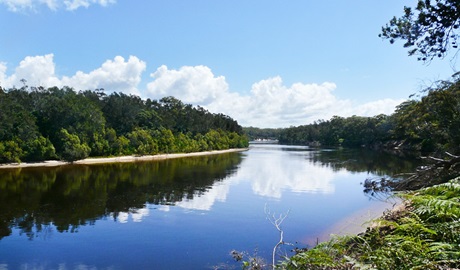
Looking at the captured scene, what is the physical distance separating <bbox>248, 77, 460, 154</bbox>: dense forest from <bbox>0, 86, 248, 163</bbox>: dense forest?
57529 mm

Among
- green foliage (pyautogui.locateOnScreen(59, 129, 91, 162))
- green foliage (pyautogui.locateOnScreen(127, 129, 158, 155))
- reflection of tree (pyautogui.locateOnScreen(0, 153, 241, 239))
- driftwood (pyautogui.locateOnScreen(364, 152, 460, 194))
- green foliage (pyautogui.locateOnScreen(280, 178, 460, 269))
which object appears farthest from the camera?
green foliage (pyautogui.locateOnScreen(127, 129, 158, 155))

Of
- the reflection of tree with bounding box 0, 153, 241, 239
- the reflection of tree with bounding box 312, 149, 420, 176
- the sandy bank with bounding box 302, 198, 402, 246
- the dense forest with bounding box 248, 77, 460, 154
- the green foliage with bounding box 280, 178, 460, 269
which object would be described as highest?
the dense forest with bounding box 248, 77, 460, 154

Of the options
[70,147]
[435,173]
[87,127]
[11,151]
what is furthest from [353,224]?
[87,127]

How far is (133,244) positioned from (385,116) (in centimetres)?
13538

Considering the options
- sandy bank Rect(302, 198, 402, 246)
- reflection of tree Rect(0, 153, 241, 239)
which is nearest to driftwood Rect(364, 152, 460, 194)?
sandy bank Rect(302, 198, 402, 246)

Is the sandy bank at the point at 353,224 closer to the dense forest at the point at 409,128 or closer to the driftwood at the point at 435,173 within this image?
the driftwood at the point at 435,173

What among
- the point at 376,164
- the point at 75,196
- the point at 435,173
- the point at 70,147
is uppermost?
the point at 70,147

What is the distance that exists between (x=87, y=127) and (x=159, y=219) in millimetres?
53647

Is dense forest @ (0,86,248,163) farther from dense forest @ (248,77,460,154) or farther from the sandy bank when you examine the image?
dense forest @ (248,77,460,154)

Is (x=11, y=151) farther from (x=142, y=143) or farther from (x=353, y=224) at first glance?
(x=353, y=224)

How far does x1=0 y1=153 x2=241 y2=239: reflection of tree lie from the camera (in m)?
21.5

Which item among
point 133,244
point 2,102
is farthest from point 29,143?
point 133,244

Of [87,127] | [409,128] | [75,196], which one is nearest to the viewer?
[75,196]

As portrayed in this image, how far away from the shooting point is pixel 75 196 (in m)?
29.9
